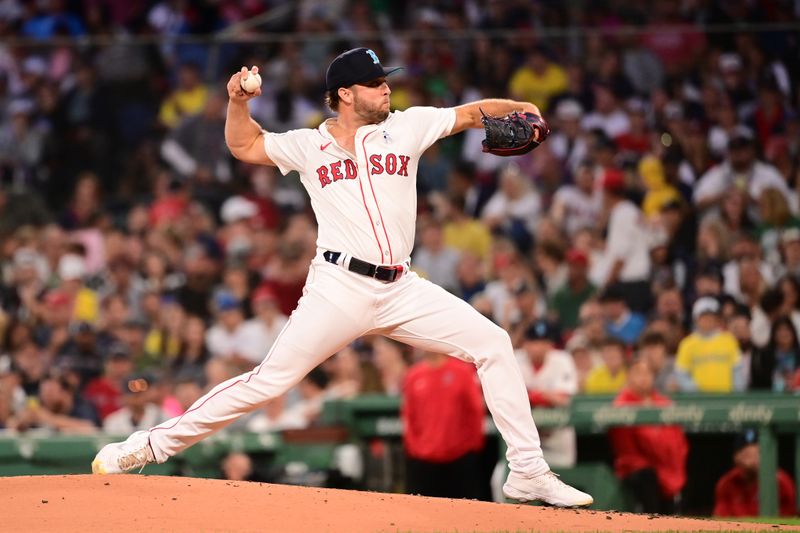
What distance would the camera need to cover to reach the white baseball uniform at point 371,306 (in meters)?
5.81

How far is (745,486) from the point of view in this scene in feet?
28.5

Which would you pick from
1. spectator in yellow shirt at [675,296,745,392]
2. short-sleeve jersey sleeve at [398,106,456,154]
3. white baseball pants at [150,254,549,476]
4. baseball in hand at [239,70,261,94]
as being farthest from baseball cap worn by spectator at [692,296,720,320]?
baseball in hand at [239,70,261,94]

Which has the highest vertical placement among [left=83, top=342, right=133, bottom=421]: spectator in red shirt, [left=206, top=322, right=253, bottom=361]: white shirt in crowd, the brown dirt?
[left=206, top=322, right=253, bottom=361]: white shirt in crowd

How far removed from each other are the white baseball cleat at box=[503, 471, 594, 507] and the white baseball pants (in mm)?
61

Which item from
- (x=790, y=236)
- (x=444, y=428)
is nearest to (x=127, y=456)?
(x=444, y=428)

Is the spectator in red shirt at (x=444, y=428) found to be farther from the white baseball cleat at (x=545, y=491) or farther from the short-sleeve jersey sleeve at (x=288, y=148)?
the short-sleeve jersey sleeve at (x=288, y=148)

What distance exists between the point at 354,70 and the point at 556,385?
3783 mm

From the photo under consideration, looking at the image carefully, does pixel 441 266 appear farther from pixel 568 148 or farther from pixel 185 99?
pixel 185 99

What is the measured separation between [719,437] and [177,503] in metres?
4.42

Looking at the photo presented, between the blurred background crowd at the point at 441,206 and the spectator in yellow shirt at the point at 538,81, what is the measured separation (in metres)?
0.02

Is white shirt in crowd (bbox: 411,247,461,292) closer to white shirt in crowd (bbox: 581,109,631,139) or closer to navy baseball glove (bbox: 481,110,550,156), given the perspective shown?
white shirt in crowd (bbox: 581,109,631,139)

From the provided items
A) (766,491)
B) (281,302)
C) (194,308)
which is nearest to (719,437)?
(766,491)

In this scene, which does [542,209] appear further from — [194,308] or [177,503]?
[177,503]

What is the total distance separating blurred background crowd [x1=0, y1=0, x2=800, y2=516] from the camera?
10.1 meters
